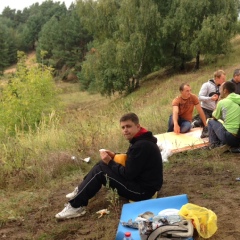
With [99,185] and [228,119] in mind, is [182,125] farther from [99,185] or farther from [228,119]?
[99,185]

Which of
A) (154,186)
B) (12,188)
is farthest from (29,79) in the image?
(154,186)

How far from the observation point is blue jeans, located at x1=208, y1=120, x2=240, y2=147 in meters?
6.04

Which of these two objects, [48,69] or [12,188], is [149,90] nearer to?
[48,69]

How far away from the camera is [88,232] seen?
3695 mm

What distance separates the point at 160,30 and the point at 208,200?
2323 centimetres

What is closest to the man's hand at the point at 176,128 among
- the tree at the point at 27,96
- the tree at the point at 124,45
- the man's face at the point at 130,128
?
the man's face at the point at 130,128

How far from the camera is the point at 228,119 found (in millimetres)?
6059

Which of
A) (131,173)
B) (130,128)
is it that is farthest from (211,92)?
(131,173)

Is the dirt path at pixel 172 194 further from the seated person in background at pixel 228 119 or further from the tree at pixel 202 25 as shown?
the tree at pixel 202 25

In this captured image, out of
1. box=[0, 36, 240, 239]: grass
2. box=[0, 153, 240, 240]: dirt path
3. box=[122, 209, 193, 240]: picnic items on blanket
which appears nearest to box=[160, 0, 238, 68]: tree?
box=[0, 36, 240, 239]: grass

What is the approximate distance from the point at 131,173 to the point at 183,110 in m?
3.81

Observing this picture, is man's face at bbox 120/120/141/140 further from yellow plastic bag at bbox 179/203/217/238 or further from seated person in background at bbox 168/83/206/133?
seated person in background at bbox 168/83/206/133

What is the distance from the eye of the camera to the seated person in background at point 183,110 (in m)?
7.25

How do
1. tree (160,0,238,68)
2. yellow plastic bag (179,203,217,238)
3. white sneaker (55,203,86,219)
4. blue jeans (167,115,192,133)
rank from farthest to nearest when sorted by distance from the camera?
tree (160,0,238,68) → blue jeans (167,115,192,133) → white sneaker (55,203,86,219) → yellow plastic bag (179,203,217,238)
